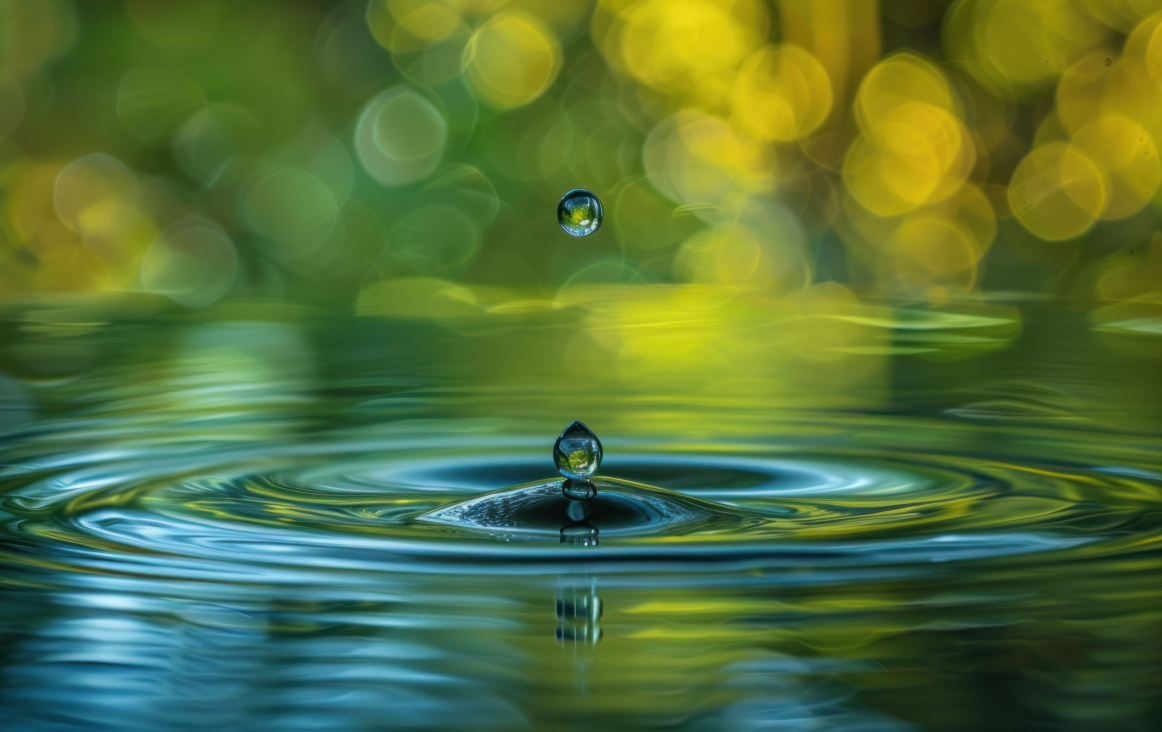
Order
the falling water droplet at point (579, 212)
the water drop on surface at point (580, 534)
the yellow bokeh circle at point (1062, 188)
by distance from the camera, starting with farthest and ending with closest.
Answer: the yellow bokeh circle at point (1062, 188), the falling water droplet at point (579, 212), the water drop on surface at point (580, 534)

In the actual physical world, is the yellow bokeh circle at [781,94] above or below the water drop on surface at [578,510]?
above

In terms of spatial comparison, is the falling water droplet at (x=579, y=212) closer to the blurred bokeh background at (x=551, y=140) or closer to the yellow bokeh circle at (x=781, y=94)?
the blurred bokeh background at (x=551, y=140)

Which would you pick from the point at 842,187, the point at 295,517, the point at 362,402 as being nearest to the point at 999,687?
the point at 295,517

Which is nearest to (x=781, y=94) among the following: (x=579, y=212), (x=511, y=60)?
(x=511, y=60)

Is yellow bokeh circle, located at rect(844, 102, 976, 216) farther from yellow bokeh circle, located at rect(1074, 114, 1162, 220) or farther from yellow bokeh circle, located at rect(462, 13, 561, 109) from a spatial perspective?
yellow bokeh circle, located at rect(462, 13, 561, 109)

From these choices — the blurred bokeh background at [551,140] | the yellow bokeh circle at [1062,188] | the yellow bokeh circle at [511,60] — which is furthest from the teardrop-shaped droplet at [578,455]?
the yellow bokeh circle at [1062,188]

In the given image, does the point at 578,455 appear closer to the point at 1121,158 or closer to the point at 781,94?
the point at 781,94
